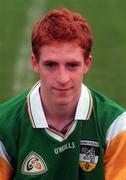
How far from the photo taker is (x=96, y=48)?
991 cm

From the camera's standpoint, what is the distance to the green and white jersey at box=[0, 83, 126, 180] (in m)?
5.32

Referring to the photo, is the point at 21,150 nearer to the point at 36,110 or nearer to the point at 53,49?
the point at 36,110

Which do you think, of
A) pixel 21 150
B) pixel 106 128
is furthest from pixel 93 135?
pixel 21 150

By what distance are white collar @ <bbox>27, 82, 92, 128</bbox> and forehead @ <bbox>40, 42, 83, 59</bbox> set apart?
0.35m

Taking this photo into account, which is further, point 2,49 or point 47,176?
point 2,49

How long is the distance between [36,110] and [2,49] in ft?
15.1

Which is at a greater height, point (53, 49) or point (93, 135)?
point (53, 49)

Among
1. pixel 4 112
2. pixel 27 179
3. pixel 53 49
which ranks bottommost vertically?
pixel 27 179

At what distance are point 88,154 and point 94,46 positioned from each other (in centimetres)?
461

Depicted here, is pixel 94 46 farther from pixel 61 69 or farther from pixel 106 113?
pixel 61 69

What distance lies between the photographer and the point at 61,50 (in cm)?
507

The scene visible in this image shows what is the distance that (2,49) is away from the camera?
9.91 m

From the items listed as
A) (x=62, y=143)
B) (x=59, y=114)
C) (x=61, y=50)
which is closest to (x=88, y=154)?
(x=62, y=143)

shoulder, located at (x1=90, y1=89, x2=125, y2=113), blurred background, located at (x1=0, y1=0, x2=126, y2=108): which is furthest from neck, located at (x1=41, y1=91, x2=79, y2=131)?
blurred background, located at (x1=0, y1=0, x2=126, y2=108)
